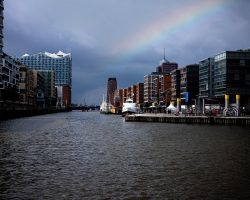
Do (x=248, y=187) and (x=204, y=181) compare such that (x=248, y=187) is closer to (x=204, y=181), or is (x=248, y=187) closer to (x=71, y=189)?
(x=204, y=181)

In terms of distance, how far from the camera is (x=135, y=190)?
97.1ft

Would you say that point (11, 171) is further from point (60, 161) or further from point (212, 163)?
point (212, 163)

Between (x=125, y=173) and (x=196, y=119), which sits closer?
(x=125, y=173)

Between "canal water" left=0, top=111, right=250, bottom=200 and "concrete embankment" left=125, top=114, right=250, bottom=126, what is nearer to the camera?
"canal water" left=0, top=111, right=250, bottom=200

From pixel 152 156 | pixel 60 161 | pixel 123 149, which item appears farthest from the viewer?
pixel 123 149

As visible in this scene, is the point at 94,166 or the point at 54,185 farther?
the point at 94,166

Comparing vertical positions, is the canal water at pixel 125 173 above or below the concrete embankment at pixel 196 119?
below

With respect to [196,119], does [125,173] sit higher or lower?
lower

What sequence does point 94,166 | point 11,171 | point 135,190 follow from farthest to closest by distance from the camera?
point 94,166, point 11,171, point 135,190

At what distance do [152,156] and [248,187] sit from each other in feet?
59.8

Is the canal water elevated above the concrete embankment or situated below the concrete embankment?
below

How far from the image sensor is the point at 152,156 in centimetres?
4759

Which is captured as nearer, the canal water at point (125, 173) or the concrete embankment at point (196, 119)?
the canal water at point (125, 173)

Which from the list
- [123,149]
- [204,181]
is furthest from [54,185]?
[123,149]
